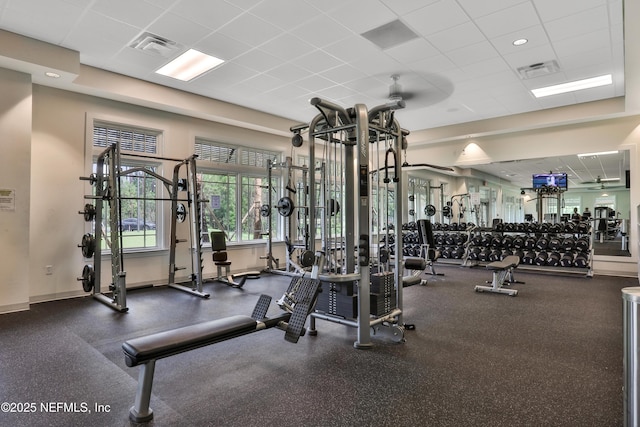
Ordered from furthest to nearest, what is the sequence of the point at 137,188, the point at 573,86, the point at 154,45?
the point at 137,188
the point at 573,86
the point at 154,45

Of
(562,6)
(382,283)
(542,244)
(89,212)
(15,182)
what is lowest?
(382,283)

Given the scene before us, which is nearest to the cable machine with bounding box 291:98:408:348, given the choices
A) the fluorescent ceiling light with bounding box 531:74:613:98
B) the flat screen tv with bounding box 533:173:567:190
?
the fluorescent ceiling light with bounding box 531:74:613:98

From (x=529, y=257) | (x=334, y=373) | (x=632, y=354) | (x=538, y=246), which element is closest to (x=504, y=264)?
(x=529, y=257)

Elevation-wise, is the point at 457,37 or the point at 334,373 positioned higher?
the point at 457,37

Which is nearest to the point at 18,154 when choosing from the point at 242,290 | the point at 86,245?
the point at 86,245

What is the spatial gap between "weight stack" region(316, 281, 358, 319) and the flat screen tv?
6.79 m

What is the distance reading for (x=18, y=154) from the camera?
3.91m

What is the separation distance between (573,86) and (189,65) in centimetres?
546

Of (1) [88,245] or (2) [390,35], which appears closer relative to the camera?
(2) [390,35]

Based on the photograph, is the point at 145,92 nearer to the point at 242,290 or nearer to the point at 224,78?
the point at 224,78

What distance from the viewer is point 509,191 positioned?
8461mm

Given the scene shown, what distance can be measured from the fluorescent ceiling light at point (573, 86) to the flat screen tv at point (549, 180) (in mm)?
2855

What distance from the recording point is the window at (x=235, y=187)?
20.3 ft

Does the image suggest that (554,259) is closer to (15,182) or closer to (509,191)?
(509,191)
